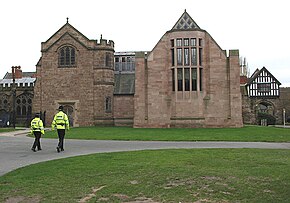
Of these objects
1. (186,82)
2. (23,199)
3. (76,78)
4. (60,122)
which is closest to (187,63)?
(186,82)

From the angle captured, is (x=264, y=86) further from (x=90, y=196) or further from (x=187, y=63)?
(x=90, y=196)

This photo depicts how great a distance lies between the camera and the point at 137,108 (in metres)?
37.8

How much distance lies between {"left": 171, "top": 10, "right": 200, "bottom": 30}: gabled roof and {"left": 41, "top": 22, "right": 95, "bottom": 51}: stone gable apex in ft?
33.6

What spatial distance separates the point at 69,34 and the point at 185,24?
13.4m

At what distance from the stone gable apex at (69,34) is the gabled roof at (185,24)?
33.6 feet

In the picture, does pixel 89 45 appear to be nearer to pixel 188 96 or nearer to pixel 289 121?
pixel 188 96

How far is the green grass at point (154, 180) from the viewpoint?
24.0ft

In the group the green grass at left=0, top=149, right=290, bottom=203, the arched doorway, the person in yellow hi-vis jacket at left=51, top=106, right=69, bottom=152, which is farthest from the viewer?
the arched doorway

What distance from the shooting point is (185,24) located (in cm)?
3825

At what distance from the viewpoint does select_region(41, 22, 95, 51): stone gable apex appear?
4322 cm

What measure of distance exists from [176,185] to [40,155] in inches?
311

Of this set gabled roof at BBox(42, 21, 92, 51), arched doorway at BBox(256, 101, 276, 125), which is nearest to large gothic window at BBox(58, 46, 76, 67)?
gabled roof at BBox(42, 21, 92, 51)

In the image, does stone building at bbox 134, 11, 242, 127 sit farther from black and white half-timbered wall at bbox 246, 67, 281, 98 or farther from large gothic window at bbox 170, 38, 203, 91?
black and white half-timbered wall at bbox 246, 67, 281, 98

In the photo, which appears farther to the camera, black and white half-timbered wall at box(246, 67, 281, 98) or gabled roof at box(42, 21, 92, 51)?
black and white half-timbered wall at box(246, 67, 281, 98)
